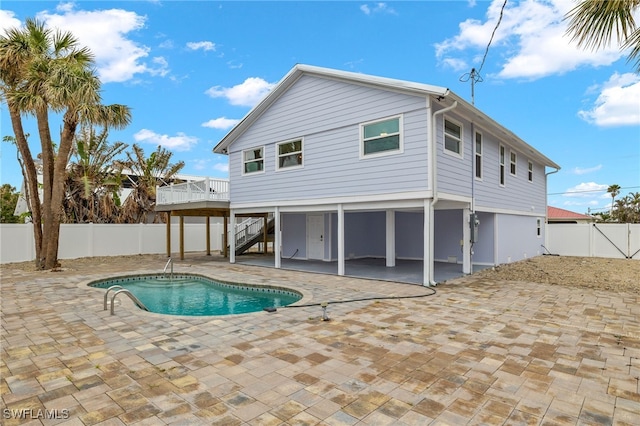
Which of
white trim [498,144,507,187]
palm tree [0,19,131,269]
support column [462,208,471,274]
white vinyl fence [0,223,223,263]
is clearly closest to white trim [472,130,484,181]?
support column [462,208,471,274]

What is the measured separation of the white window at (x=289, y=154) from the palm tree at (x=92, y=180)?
11.4 m

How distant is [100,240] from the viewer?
17.6 meters

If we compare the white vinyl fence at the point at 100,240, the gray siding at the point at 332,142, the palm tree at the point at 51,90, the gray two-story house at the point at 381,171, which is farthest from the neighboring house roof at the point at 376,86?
the white vinyl fence at the point at 100,240

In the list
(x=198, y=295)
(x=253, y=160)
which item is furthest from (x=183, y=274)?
(x=253, y=160)

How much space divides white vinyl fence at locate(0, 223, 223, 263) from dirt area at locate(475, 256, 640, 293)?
16324mm

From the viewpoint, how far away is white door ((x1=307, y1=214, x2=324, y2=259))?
15.8 m

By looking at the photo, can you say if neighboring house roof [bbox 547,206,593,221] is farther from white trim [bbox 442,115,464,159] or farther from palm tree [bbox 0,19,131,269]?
palm tree [bbox 0,19,131,269]

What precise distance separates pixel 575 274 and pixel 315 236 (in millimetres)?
9654

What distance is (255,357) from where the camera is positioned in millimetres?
4453

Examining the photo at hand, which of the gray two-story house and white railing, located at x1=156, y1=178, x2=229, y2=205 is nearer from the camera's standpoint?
the gray two-story house

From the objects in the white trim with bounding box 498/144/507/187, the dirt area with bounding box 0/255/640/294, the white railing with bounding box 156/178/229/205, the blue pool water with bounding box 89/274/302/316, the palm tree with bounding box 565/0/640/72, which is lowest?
the blue pool water with bounding box 89/274/302/316

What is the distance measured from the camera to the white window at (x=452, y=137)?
9891 mm

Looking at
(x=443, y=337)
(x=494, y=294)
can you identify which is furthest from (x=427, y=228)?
(x=443, y=337)

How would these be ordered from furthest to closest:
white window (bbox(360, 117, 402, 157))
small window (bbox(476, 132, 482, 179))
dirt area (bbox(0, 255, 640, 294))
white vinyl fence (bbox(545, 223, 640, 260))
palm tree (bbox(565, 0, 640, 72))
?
white vinyl fence (bbox(545, 223, 640, 260))
small window (bbox(476, 132, 482, 179))
dirt area (bbox(0, 255, 640, 294))
white window (bbox(360, 117, 402, 157))
palm tree (bbox(565, 0, 640, 72))
